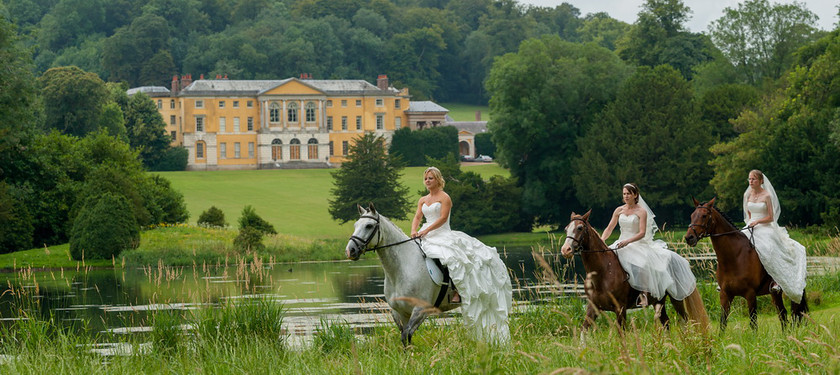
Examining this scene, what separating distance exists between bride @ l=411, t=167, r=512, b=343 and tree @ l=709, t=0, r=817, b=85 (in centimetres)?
5035

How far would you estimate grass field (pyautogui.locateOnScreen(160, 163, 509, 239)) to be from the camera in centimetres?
5481

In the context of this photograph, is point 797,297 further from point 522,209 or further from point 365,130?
point 365,130

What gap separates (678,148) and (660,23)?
69.5 feet

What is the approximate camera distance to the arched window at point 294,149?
3538 inches

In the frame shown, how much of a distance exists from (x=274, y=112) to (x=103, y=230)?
5628 centimetres

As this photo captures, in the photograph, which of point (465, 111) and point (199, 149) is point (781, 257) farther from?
point (465, 111)

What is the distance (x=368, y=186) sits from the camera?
52188mm

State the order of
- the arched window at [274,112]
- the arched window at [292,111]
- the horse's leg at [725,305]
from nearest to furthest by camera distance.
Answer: the horse's leg at [725,305]
the arched window at [274,112]
the arched window at [292,111]

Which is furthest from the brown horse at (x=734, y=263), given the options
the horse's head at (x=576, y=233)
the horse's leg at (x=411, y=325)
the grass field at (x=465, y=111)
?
the grass field at (x=465, y=111)

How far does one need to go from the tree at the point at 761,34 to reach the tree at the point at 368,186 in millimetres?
19301

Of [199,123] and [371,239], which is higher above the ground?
[199,123]

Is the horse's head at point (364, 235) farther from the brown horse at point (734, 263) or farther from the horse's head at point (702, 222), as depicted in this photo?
the brown horse at point (734, 263)

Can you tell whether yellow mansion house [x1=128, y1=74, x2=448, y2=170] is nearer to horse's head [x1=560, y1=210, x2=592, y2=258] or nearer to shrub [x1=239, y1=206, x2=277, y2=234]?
shrub [x1=239, y1=206, x2=277, y2=234]

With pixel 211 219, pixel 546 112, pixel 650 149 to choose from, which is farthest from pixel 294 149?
pixel 650 149
